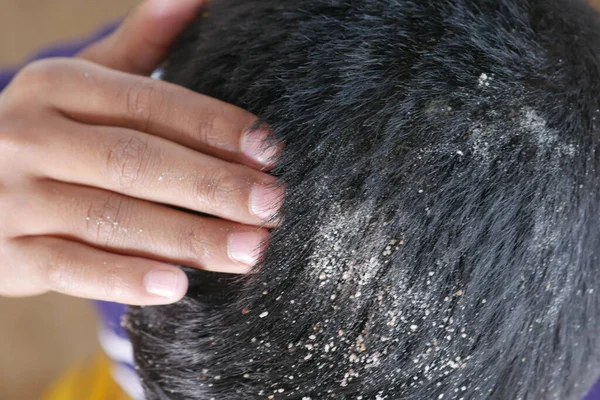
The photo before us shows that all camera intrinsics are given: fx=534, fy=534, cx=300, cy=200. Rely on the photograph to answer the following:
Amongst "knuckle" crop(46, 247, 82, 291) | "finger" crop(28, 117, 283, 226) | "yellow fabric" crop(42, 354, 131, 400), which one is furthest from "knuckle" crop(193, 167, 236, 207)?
"yellow fabric" crop(42, 354, 131, 400)

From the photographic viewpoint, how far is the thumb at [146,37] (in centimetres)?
52

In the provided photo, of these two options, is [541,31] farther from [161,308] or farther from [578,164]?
[161,308]

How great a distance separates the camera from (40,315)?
119cm

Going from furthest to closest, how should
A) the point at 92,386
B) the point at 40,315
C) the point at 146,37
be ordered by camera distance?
the point at 40,315 → the point at 92,386 → the point at 146,37

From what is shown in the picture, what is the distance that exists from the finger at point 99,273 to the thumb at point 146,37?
215 mm

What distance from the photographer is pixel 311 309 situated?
0.36m

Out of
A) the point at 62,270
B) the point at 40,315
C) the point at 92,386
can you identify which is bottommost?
the point at 40,315

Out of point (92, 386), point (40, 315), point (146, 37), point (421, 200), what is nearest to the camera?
point (421, 200)

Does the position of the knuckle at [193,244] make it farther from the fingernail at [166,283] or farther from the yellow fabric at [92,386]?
the yellow fabric at [92,386]

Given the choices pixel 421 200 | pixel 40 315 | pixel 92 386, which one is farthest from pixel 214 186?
pixel 40 315

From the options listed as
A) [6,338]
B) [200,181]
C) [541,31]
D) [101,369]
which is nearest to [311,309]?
[200,181]

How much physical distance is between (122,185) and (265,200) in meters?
0.13

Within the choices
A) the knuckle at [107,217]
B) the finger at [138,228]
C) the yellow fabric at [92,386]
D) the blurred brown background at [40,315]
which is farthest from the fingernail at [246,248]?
the blurred brown background at [40,315]

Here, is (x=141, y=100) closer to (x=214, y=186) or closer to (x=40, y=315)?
(x=214, y=186)
